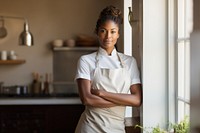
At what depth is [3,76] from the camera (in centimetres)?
565

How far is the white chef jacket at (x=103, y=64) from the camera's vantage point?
6.64 feet

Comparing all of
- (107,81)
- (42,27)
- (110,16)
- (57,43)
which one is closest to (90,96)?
(107,81)

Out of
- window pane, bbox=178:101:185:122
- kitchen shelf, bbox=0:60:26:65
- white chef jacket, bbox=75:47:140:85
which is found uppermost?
white chef jacket, bbox=75:47:140:85

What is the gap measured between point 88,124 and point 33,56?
3.80 m

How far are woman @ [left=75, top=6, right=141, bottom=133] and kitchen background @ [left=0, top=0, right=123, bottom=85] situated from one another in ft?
12.0

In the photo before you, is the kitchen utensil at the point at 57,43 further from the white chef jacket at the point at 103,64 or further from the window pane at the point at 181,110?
the window pane at the point at 181,110

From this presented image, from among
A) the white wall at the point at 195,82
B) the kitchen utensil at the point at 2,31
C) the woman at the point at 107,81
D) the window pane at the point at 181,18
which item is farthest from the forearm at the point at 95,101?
the kitchen utensil at the point at 2,31

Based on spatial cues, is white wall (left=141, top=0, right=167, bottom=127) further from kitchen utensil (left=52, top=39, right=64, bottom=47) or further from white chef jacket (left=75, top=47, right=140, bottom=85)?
kitchen utensil (left=52, top=39, right=64, bottom=47)

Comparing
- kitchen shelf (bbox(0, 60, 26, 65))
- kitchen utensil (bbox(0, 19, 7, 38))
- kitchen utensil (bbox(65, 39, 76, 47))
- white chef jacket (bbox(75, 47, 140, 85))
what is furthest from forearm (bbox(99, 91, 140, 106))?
kitchen utensil (bbox(0, 19, 7, 38))

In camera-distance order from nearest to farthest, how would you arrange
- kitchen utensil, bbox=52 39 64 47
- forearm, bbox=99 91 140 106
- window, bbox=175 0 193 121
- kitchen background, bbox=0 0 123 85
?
forearm, bbox=99 91 140 106 → window, bbox=175 0 193 121 → kitchen utensil, bbox=52 39 64 47 → kitchen background, bbox=0 0 123 85

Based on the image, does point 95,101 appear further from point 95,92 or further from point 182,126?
point 182,126

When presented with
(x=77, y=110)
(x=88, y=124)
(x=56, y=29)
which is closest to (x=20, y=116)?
(x=77, y=110)

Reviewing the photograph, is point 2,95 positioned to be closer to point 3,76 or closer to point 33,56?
point 3,76

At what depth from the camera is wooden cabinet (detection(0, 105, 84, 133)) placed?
4953 millimetres
